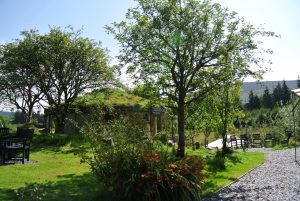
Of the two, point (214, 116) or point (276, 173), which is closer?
point (276, 173)

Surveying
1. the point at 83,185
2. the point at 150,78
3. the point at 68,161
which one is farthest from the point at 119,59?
the point at 83,185

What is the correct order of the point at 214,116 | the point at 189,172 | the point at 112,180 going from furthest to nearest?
1. the point at 214,116
2. the point at 189,172
3. the point at 112,180

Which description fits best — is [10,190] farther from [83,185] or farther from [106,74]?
[106,74]

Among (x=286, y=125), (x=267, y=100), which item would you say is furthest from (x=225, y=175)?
(x=267, y=100)

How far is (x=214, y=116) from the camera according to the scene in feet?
71.2

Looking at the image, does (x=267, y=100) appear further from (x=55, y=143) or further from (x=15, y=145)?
(x=15, y=145)

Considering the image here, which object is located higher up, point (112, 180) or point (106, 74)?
point (106, 74)

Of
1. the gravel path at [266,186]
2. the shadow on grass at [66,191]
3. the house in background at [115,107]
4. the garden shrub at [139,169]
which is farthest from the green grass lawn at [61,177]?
the house in background at [115,107]

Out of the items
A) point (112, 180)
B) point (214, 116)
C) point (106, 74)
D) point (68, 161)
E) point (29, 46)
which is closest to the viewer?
point (112, 180)

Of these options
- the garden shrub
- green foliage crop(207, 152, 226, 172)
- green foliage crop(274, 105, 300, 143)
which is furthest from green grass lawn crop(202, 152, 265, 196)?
green foliage crop(274, 105, 300, 143)

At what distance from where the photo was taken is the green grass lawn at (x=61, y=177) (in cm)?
890

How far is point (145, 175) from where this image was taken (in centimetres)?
789

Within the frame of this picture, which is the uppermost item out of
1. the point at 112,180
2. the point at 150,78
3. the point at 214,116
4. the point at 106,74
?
the point at 106,74

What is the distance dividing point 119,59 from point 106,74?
10.5 m
